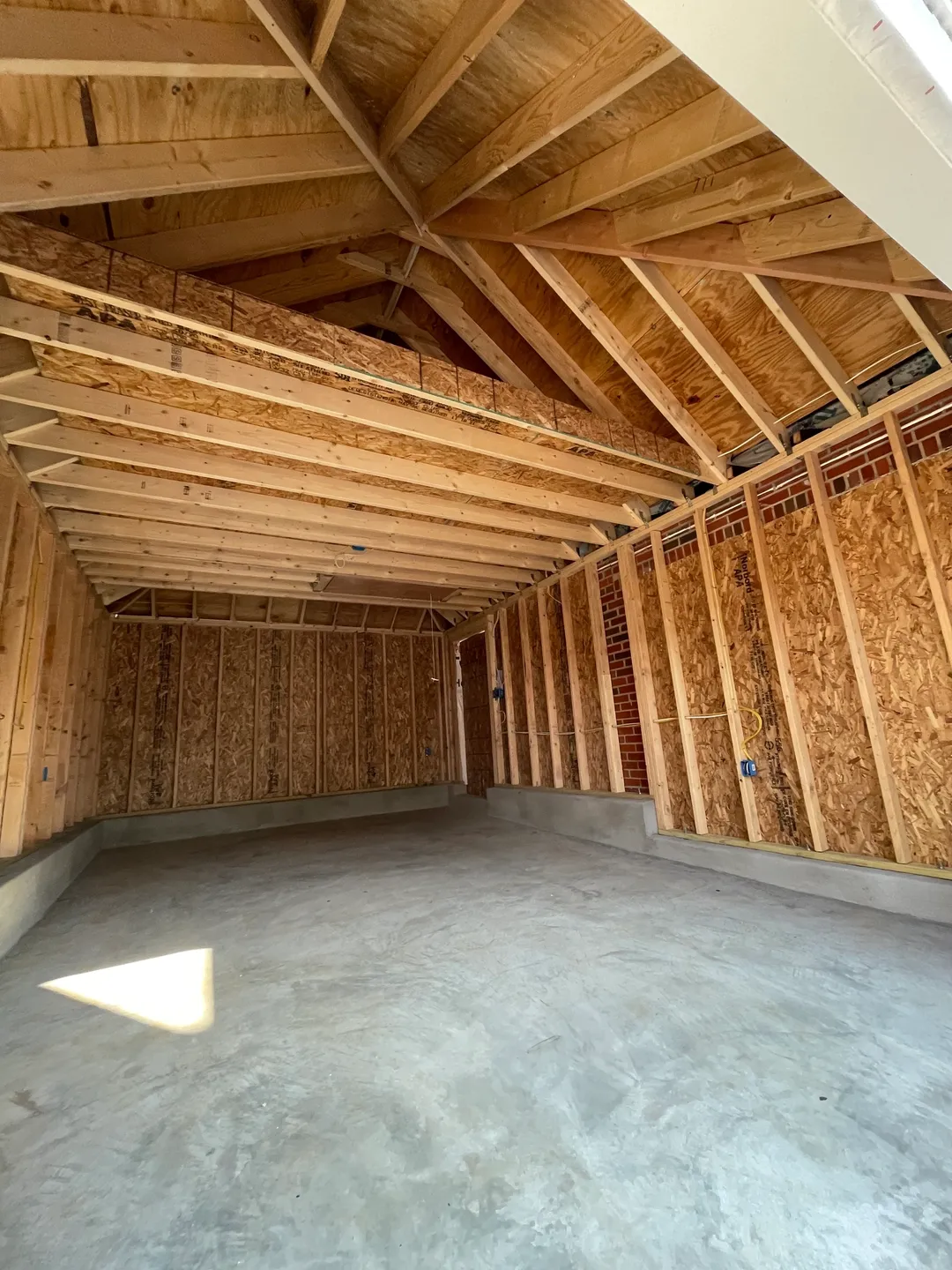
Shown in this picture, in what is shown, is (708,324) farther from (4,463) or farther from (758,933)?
(4,463)

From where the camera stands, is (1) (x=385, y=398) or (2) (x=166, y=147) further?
(1) (x=385, y=398)

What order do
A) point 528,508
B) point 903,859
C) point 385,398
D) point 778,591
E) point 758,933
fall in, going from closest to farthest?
1. point 758,933
2. point 903,859
3. point 385,398
4. point 778,591
5. point 528,508

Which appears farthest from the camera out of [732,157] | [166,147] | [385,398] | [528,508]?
[528,508]

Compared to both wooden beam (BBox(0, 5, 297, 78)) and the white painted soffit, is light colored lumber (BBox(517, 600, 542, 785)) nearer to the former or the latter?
wooden beam (BBox(0, 5, 297, 78))

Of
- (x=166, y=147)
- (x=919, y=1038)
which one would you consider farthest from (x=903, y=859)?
(x=166, y=147)

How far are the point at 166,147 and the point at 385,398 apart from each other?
144 cm

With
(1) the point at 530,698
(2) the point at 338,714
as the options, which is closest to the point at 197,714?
(2) the point at 338,714

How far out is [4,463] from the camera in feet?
11.3

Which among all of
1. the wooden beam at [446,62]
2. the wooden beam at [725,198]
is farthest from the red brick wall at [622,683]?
the wooden beam at [446,62]

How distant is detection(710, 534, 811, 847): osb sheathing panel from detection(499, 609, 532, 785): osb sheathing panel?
3.36 meters

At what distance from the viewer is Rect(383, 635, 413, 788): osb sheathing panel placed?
877cm

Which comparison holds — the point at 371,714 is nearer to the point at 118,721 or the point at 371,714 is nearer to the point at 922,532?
the point at 118,721

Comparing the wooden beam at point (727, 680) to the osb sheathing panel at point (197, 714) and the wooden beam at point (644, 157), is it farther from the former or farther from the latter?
the osb sheathing panel at point (197, 714)

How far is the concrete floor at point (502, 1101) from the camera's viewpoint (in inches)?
45.1
